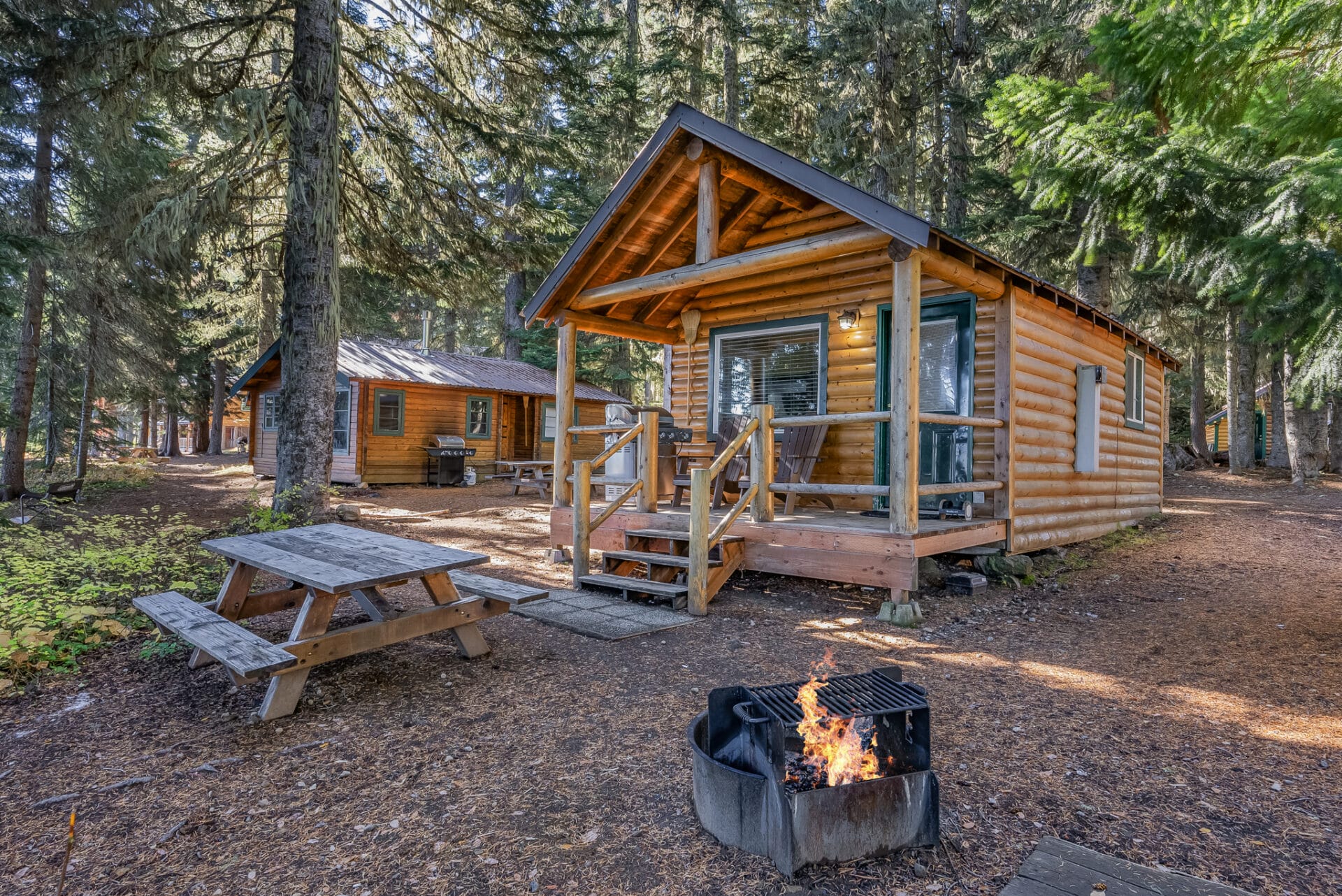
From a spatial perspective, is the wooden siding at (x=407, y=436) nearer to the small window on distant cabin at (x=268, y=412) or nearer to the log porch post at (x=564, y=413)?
the small window on distant cabin at (x=268, y=412)

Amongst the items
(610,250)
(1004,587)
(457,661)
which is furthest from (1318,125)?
(457,661)

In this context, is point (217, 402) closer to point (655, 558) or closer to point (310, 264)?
point (310, 264)

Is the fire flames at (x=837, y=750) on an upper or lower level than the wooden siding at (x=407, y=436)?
lower

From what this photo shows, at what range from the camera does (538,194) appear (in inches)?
905

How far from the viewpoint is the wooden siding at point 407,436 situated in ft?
52.2

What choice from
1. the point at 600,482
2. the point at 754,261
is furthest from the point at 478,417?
the point at 754,261

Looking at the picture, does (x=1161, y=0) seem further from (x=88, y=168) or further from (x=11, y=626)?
(x=88, y=168)

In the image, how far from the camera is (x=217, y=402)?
2588 cm

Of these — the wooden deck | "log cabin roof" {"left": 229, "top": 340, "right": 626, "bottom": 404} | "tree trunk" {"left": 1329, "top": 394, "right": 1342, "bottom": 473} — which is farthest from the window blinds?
"tree trunk" {"left": 1329, "top": 394, "right": 1342, "bottom": 473}

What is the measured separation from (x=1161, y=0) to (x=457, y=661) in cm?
671

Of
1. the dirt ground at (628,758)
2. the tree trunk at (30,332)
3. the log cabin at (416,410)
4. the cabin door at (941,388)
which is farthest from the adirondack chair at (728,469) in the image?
the tree trunk at (30,332)

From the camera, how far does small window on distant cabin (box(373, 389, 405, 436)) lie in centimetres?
1617

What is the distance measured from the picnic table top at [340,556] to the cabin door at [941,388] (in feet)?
15.6

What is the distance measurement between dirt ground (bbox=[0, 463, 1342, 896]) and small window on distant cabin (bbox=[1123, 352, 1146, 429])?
15.5 ft
